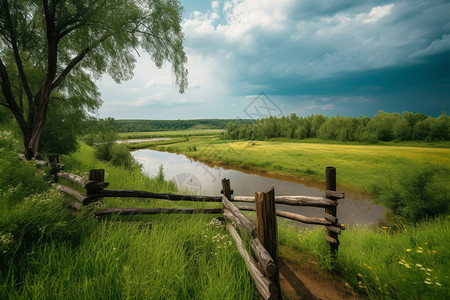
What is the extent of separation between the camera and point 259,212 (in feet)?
7.01

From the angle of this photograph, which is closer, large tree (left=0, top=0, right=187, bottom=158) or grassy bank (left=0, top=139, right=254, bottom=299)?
grassy bank (left=0, top=139, right=254, bottom=299)

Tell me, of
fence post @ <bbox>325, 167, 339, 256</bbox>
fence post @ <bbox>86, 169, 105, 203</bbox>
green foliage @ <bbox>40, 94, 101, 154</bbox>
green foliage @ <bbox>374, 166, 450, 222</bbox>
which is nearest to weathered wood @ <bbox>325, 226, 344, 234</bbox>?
fence post @ <bbox>325, 167, 339, 256</bbox>

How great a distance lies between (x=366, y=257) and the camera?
3.54 meters

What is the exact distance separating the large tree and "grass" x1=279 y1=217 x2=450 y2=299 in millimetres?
8142

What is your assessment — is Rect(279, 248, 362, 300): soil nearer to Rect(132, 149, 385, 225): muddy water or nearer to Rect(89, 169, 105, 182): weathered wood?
Rect(132, 149, 385, 225): muddy water

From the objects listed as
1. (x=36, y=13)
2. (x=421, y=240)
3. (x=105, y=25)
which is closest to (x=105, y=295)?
(x=421, y=240)

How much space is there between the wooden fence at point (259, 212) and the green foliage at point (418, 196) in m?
8.01

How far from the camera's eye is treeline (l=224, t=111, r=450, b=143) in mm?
35812

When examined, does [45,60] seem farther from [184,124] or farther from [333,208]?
[184,124]

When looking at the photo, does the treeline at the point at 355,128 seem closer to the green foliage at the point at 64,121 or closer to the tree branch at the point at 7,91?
the green foliage at the point at 64,121

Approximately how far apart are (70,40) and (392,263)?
43.8ft

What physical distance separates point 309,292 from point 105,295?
3165 mm

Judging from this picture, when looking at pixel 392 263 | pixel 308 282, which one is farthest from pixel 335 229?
pixel 308 282

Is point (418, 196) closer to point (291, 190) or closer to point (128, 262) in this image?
point (291, 190)
